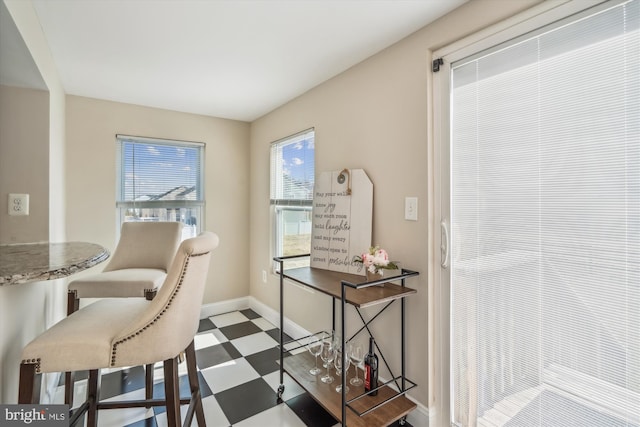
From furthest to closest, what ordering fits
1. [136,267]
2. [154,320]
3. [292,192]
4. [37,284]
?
[292,192] → [136,267] → [37,284] → [154,320]

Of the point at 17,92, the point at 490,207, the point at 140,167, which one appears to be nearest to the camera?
the point at 490,207

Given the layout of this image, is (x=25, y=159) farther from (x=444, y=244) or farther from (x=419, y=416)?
(x=419, y=416)

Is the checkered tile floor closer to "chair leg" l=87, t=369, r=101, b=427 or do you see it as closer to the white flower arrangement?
"chair leg" l=87, t=369, r=101, b=427

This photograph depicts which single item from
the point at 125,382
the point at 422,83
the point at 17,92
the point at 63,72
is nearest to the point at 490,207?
the point at 422,83

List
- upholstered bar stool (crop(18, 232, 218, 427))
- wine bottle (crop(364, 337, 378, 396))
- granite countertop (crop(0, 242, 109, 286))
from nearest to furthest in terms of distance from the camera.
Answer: granite countertop (crop(0, 242, 109, 286)), upholstered bar stool (crop(18, 232, 218, 427)), wine bottle (crop(364, 337, 378, 396))

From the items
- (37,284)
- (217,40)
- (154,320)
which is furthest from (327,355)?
(217,40)

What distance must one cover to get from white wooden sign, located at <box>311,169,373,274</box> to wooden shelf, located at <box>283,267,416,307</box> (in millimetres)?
107

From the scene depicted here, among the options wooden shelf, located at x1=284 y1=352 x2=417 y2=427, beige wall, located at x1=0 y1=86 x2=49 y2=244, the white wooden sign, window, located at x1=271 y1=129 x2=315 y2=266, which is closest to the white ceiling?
beige wall, located at x1=0 y1=86 x2=49 y2=244

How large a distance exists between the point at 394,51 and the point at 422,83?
34 centimetres

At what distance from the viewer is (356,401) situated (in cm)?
162

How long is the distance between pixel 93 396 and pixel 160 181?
7.10 feet

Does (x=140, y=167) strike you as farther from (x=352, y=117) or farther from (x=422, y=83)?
(x=422, y=83)

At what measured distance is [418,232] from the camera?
1702 mm

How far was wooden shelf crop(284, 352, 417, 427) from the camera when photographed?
154 centimetres
